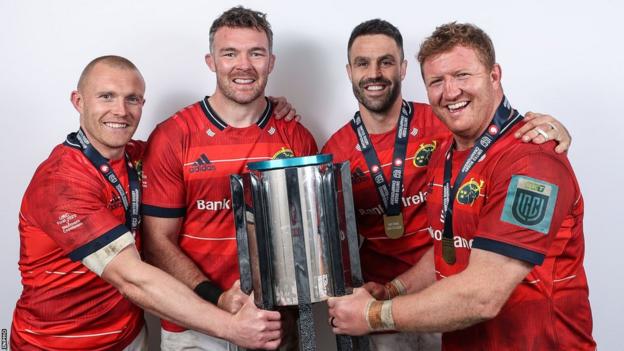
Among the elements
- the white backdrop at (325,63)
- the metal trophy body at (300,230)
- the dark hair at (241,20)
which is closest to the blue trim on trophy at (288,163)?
the metal trophy body at (300,230)

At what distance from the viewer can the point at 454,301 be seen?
6.08 feet

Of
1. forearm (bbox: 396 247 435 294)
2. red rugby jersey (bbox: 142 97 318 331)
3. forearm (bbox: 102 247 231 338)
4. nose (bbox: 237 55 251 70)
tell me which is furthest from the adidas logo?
forearm (bbox: 396 247 435 294)

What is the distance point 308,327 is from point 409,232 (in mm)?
958

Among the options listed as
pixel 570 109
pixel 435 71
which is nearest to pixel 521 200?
pixel 435 71

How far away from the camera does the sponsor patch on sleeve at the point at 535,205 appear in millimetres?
1769

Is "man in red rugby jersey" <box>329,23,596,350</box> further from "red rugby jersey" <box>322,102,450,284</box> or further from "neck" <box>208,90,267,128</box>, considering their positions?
"neck" <box>208,90,267,128</box>

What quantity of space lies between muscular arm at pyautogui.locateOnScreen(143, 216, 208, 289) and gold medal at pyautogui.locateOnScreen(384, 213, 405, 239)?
2.67 feet

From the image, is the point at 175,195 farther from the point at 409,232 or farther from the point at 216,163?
the point at 409,232

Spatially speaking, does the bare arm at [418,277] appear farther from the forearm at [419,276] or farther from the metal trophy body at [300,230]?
the metal trophy body at [300,230]

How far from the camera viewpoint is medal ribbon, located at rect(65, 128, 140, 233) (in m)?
2.41

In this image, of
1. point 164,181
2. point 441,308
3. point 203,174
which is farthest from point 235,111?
point 441,308

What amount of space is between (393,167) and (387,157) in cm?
6

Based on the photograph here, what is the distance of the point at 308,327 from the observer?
192cm

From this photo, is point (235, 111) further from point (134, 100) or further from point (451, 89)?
point (451, 89)
